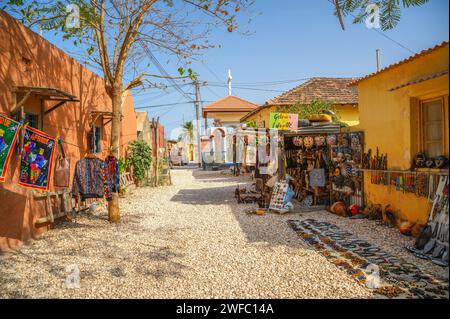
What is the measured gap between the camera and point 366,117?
26.2ft

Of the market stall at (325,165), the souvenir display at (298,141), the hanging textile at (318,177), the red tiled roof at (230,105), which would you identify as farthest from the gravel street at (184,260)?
the red tiled roof at (230,105)

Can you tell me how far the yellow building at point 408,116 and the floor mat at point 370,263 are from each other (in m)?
1.24

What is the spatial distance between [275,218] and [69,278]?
4957mm

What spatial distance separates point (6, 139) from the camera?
525 centimetres

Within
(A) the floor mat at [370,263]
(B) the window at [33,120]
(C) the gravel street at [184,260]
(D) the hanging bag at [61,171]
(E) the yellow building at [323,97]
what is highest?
(E) the yellow building at [323,97]

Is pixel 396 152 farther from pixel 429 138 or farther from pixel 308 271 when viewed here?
pixel 308 271

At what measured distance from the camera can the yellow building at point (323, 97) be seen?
16.1m

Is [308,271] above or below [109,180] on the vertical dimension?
below

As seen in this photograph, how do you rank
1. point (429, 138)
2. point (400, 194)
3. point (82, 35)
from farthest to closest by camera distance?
point (82, 35) < point (400, 194) < point (429, 138)

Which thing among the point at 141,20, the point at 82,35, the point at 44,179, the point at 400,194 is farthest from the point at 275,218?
the point at 82,35

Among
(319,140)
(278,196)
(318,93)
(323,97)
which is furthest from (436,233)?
(318,93)

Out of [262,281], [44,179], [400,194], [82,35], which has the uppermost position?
[82,35]

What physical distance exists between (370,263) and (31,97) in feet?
20.9

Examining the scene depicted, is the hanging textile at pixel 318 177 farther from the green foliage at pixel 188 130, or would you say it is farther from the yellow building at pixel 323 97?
the green foliage at pixel 188 130
